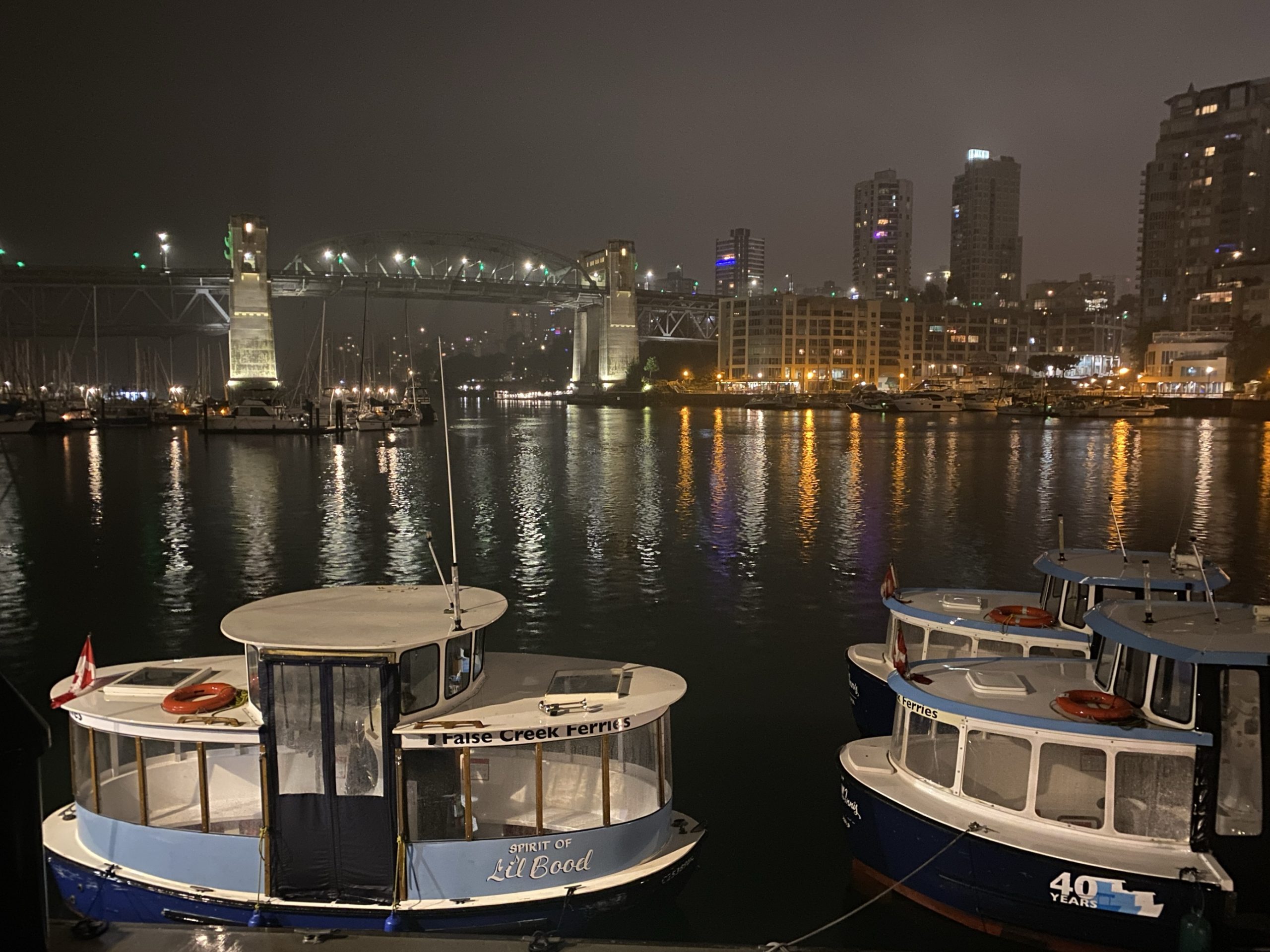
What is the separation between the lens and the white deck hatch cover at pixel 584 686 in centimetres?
721

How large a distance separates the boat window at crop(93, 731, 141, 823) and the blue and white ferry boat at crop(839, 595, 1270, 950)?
572 centimetres

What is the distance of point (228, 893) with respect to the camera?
21.9 ft

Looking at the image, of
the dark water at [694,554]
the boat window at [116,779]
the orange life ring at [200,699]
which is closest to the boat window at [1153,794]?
the dark water at [694,554]

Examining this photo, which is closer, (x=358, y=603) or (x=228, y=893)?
(x=228, y=893)

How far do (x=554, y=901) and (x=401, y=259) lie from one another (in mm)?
157566

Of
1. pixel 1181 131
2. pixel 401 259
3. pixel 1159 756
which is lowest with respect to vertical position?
pixel 1159 756

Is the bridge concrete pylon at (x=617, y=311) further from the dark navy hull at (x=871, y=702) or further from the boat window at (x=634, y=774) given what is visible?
the boat window at (x=634, y=774)

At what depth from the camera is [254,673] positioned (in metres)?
6.67

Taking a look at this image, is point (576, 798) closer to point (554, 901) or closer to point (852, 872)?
point (554, 901)

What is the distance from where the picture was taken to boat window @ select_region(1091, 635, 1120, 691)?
25.3ft

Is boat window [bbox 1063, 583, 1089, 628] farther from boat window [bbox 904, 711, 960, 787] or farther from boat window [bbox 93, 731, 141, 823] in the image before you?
boat window [bbox 93, 731, 141, 823]

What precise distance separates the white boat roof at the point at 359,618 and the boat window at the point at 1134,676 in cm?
497

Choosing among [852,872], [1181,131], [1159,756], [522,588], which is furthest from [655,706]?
[1181,131]

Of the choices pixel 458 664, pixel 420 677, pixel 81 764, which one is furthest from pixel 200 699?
pixel 458 664
